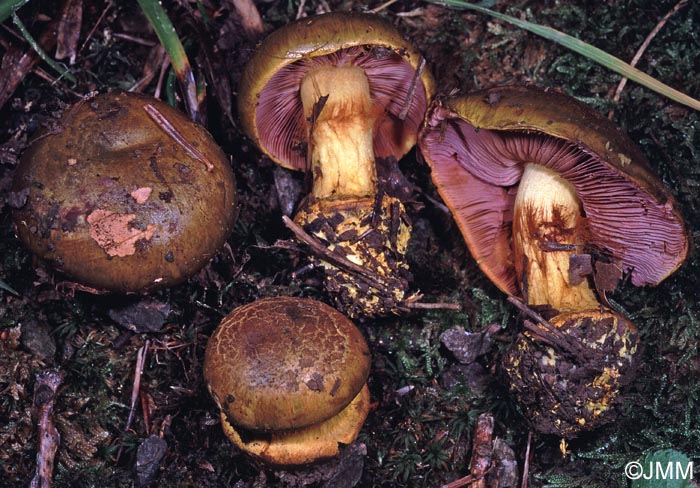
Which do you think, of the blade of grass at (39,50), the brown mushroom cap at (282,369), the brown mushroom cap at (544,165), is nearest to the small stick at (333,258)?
the brown mushroom cap at (282,369)

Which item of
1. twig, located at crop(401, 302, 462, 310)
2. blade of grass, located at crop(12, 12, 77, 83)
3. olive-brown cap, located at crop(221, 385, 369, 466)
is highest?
blade of grass, located at crop(12, 12, 77, 83)

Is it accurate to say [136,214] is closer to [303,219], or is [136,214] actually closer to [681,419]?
[303,219]

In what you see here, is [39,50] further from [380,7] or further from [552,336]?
[552,336]

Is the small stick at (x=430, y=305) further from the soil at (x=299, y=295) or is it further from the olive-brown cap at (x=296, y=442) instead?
the olive-brown cap at (x=296, y=442)

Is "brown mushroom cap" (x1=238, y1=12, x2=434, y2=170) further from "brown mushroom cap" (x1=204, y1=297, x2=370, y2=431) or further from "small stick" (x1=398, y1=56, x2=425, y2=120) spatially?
"brown mushroom cap" (x1=204, y1=297, x2=370, y2=431)

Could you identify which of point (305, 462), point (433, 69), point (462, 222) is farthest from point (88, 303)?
point (433, 69)

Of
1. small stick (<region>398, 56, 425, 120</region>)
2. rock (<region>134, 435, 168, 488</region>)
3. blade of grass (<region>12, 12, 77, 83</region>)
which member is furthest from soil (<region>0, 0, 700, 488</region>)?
small stick (<region>398, 56, 425, 120</region>)

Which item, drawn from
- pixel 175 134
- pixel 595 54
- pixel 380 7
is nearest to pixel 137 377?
pixel 175 134
